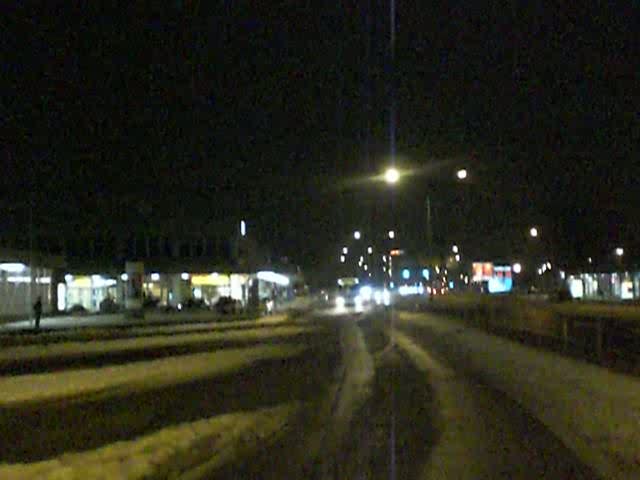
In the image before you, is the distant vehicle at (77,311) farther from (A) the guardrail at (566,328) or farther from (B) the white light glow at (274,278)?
(B) the white light glow at (274,278)

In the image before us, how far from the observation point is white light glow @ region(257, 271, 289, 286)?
424 ft

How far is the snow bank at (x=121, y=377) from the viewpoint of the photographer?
23.4 meters

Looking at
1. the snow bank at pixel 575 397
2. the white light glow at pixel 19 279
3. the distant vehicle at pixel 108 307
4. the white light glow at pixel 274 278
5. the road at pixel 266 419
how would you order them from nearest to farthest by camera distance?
the road at pixel 266 419 < the snow bank at pixel 575 397 < the white light glow at pixel 19 279 < the distant vehicle at pixel 108 307 < the white light glow at pixel 274 278

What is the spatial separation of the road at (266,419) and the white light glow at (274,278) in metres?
87.7

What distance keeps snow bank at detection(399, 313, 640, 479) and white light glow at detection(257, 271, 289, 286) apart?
85.4m

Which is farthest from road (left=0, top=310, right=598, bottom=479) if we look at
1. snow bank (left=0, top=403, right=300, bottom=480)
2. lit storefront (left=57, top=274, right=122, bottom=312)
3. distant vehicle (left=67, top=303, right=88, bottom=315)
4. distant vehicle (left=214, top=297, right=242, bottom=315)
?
lit storefront (left=57, top=274, right=122, bottom=312)

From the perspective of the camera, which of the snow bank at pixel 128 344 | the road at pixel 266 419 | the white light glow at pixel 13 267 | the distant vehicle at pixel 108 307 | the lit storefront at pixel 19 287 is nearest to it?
the road at pixel 266 419

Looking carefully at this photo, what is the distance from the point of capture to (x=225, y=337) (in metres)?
46.6

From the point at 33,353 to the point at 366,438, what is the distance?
24337mm

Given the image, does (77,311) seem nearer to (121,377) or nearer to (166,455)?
(121,377)

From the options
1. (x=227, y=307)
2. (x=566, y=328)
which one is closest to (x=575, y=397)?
(x=566, y=328)

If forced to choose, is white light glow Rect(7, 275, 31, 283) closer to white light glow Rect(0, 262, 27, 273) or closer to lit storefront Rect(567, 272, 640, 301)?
white light glow Rect(0, 262, 27, 273)

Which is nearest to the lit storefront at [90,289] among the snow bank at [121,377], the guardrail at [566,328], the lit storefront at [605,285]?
the lit storefront at [605,285]

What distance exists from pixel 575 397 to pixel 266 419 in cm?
677
